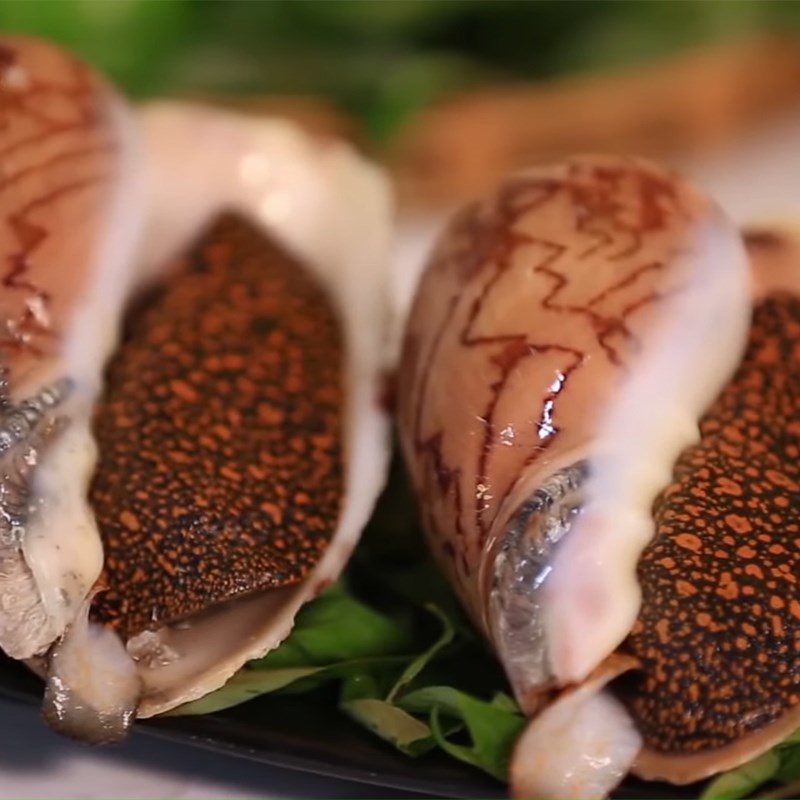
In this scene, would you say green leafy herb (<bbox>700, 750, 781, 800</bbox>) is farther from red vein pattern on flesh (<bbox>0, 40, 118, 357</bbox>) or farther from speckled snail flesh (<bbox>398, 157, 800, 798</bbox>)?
red vein pattern on flesh (<bbox>0, 40, 118, 357</bbox>)

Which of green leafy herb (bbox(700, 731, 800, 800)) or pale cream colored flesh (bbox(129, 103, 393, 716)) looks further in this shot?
pale cream colored flesh (bbox(129, 103, 393, 716))

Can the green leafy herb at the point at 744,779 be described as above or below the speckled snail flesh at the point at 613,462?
below

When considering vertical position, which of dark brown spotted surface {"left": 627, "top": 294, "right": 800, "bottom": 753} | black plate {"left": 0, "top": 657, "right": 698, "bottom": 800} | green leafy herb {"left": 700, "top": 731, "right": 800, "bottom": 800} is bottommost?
black plate {"left": 0, "top": 657, "right": 698, "bottom": 800}

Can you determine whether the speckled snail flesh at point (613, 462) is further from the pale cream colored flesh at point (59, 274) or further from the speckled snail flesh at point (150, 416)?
the pale cream colored flesh at point (59, 274)

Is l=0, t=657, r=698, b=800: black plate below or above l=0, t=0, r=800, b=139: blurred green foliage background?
below

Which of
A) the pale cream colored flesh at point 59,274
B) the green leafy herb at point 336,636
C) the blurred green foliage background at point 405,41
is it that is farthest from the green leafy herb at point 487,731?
the blurred green foliage background at point 405,41

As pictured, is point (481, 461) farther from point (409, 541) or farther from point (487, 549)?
point (409, 541)

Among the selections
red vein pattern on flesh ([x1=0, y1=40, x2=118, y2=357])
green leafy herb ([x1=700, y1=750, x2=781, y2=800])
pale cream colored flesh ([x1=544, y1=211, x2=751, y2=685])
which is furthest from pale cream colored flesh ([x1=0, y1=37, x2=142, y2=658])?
green leafy herb ([x1=700, y1=750, x2=781, y2=800])

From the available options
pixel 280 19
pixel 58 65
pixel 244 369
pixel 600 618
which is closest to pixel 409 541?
pixel 244 369

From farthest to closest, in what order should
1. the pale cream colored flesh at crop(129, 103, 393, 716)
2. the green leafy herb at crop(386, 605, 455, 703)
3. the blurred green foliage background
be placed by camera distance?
the blurred green foliage background, the pale cream colored flesh at crop(129, 103, 393, 716), the green leafy herb at crop(386, 605, 455, 703)
